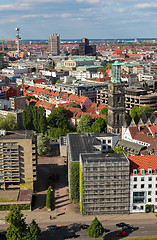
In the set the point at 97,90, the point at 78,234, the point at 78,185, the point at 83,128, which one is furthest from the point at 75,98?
the point at 78,234

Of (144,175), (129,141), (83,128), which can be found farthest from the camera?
(83,128)

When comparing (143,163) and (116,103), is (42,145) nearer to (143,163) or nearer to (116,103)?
(116,103)

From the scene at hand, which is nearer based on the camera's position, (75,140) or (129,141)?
(75,140)

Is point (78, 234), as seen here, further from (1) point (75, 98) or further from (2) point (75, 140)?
(1) point (75, 98)

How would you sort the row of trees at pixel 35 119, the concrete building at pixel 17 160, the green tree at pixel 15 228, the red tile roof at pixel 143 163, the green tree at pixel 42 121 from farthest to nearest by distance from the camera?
1. the row of trees at pixel 35 119
2. the green tree at pixel 42 121
3. the concrete building at pixel 17 160
4. the red tile roof at pixel 143 163
5. the green tree at pixel 15 228

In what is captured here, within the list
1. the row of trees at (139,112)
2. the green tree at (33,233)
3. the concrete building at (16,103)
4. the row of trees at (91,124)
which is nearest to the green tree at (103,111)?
the row of trees at (139,112)

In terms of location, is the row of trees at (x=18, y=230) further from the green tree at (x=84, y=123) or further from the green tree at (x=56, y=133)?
the green tree at (x=84, y=123)
